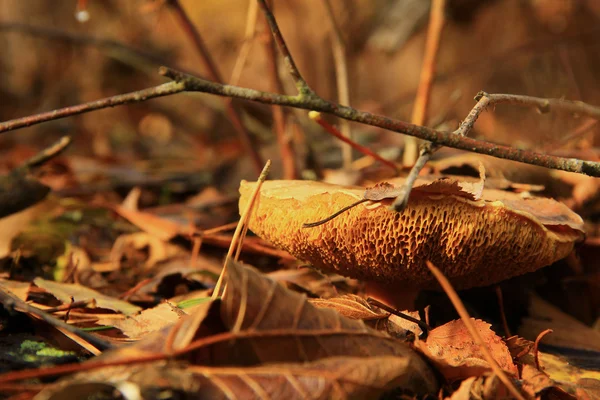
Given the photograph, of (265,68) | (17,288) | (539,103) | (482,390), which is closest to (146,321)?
(17,288)

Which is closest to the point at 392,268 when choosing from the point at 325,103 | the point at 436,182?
the point at 436,182

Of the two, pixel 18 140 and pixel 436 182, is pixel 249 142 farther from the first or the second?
pixel 18 140

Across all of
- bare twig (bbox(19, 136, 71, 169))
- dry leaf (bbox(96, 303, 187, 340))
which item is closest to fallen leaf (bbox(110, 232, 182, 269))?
bare twig (bbox(19, 136, 71, 169))

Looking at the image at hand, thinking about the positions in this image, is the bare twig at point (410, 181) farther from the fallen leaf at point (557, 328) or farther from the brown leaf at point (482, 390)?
the fallen leaf at point (557, 328)

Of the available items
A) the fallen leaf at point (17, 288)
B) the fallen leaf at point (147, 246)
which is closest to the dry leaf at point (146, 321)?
the fallen leaf at point (17, 288)

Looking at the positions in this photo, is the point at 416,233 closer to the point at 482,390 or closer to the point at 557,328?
the point at 482,390
